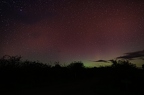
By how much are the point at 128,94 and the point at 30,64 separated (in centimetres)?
1105

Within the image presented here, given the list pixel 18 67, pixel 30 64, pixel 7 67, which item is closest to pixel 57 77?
pixel 30 64

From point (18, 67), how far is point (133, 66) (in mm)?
11655

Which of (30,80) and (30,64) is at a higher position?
(30,64)

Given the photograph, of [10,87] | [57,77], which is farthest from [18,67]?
[57,77]

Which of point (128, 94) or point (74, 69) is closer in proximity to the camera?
point (128, 94)

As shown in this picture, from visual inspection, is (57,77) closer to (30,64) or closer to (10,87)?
(30,64)

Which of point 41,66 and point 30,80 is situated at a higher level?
Result: point 41,66

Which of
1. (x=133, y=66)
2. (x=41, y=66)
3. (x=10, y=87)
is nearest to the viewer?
(x=10, y=87)

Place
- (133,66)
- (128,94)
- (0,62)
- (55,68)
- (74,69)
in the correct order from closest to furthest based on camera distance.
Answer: (128,94) → (0,62) → (133,66) → (55,68) → (74,69)

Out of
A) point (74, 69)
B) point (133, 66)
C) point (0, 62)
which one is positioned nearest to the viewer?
point (0, 62)

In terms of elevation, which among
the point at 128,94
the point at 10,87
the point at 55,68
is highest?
the point at 55,68

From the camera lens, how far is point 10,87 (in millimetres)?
15562

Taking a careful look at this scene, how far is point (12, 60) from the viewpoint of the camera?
61.0 feet

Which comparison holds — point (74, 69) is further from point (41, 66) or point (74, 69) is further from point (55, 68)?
point (41, 66)
